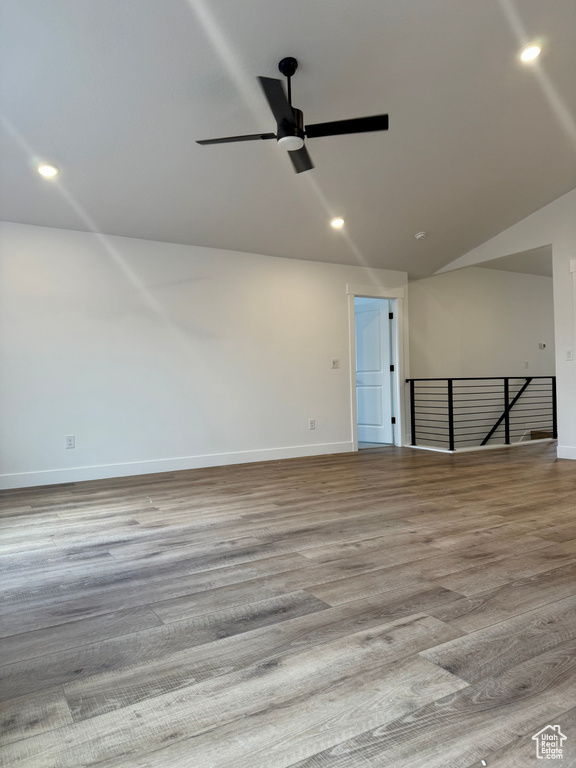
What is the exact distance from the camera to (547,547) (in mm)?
2555

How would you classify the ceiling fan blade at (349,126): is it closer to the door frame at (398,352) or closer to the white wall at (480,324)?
the door frame at (398,352)

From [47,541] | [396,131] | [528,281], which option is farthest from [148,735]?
[528,281]

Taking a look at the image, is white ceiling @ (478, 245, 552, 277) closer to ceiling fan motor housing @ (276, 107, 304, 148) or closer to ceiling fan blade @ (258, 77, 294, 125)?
ceiling fan motor housing @ (276, 107, 304, 148)

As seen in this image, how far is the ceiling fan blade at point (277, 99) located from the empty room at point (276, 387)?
0.05ft

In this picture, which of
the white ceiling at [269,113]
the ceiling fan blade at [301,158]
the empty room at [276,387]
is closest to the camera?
the empty room at [276,387]

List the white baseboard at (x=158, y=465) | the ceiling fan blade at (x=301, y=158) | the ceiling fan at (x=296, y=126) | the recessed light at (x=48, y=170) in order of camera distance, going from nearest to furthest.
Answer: the ceiling fan at (x=296, y=126) < the ceiling fan blade at (x=301, y=158) < the recessed light at (x=48, y=170) < the white baseboard at (x=158, y=465)

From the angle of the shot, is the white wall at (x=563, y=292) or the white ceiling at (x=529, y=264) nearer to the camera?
the white wall at (x=563, y=292)

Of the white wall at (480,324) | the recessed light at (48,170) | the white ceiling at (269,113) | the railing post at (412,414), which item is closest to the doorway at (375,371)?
the railing post at (412,414)

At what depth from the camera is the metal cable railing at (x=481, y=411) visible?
291 inches

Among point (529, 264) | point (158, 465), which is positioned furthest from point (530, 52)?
point (529, 264)

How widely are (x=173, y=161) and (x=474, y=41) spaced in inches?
91.4

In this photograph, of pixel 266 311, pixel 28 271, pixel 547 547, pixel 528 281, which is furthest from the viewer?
pixel 528 281

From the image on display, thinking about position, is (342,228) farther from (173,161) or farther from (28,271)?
(28,271)

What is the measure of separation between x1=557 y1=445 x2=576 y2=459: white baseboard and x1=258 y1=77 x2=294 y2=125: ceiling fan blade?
4498 mm
